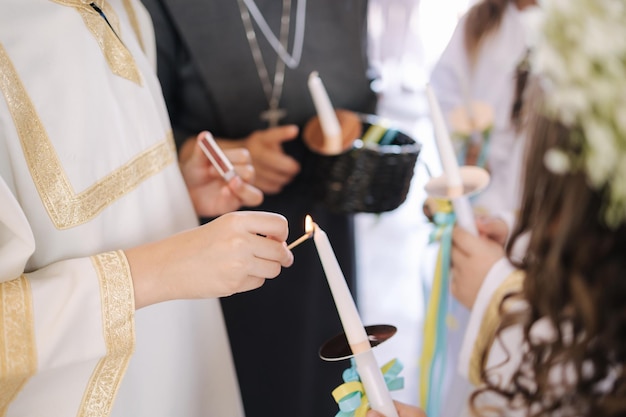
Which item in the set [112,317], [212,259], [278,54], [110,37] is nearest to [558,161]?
[212,259]

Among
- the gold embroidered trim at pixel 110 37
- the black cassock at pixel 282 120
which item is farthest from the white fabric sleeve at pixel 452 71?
the gold embroidered trim at pixel 110 37

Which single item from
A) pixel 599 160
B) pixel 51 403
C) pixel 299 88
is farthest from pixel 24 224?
pixel 299 88

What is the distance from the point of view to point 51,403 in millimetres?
785

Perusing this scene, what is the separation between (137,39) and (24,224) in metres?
0.45

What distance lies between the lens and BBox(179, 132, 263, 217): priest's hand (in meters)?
1.08

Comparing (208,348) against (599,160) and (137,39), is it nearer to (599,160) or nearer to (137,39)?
(137,39)

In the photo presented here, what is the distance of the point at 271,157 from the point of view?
1.32 meters

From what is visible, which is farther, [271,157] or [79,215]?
[271,157]

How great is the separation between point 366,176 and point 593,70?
1.97ft

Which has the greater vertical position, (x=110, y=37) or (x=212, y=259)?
(x=110, y=37)

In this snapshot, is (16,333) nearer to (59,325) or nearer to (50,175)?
(59,325)

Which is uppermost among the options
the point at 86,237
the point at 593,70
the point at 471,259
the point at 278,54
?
the point at 593,70

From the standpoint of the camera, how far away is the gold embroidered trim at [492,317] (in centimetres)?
97

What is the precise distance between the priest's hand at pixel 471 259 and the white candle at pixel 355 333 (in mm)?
Result: 342
